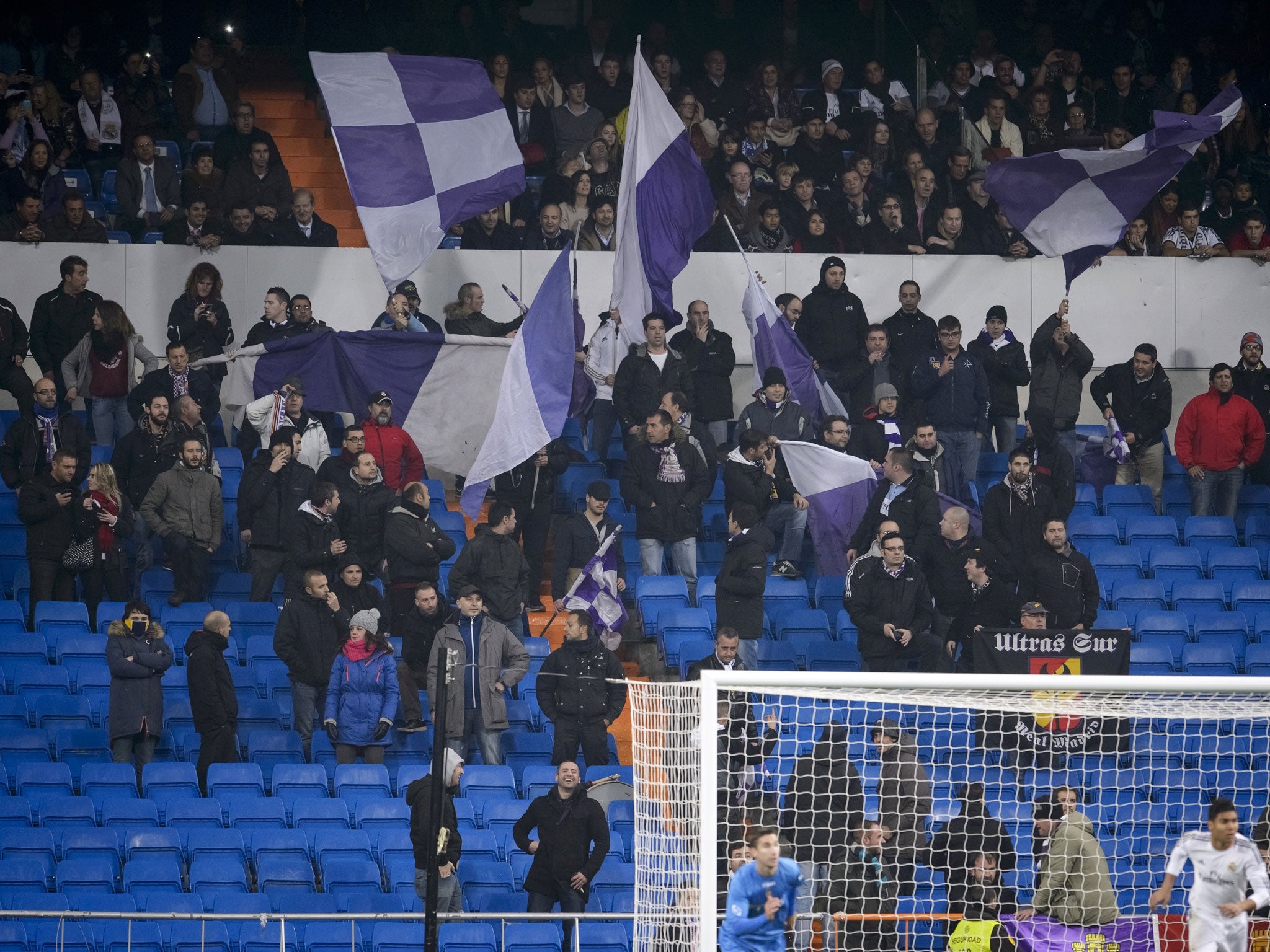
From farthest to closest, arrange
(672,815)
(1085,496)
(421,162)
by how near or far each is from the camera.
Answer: (1085,496)
(421,162)
(672,815)

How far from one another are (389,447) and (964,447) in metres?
5.02

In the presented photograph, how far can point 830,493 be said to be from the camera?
14.5 metres

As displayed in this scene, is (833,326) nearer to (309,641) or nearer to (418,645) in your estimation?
(418,645)

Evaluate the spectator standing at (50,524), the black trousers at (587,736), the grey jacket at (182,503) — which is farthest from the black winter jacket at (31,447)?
the black trousers at (587,736)

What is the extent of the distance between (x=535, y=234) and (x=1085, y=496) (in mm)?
5835

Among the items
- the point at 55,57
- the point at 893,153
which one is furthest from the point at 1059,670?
the point at 55,57

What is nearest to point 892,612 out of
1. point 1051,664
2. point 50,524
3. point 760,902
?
point 1051,664

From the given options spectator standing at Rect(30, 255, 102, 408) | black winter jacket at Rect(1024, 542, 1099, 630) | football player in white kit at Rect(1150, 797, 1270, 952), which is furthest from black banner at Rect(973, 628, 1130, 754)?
spectator standing at Rect(30, 255, 102, 408)

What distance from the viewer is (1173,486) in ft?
54.3

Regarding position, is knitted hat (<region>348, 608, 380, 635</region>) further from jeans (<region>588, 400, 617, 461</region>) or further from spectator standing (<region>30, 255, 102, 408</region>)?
spectator standing (<region>30, 255, 102, 408</region>)

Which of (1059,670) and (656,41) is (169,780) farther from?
(656,41)

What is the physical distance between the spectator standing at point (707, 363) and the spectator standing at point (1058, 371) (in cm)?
274

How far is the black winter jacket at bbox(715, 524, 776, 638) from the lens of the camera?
522 inches

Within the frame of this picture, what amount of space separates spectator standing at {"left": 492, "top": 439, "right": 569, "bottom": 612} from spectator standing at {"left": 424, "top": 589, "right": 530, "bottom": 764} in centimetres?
162
